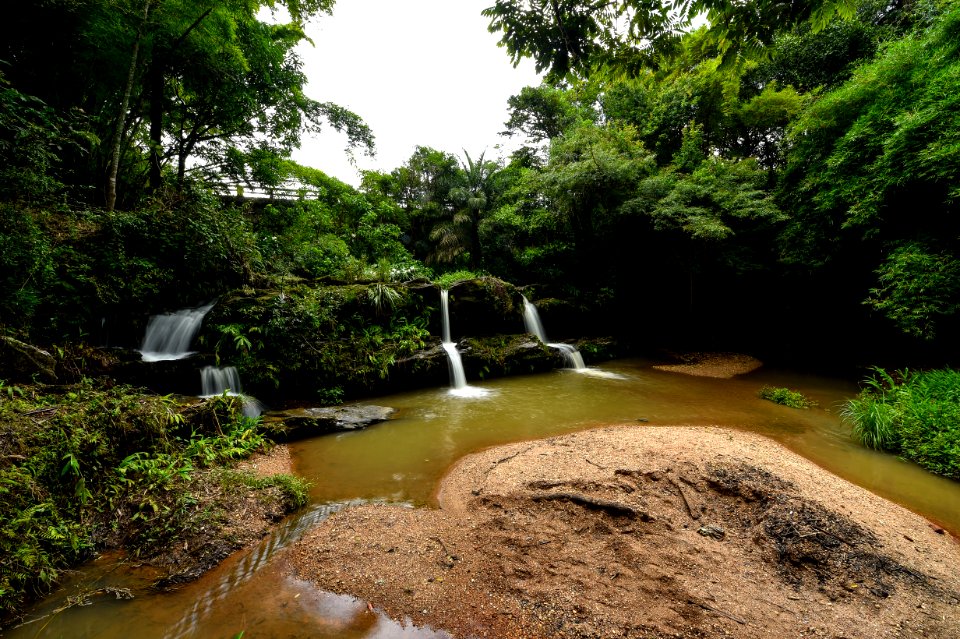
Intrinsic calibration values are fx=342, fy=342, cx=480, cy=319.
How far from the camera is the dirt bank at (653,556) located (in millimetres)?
2109

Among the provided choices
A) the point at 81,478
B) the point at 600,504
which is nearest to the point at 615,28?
the point at 600,504

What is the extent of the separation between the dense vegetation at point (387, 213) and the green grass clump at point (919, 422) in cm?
4

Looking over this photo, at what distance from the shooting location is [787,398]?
24.1 feet

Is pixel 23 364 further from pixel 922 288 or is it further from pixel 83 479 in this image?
pixel 922 288

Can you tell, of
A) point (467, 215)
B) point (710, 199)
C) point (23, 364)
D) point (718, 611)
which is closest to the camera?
point (718, 611)

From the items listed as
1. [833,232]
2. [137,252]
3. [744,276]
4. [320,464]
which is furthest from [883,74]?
[137,252]

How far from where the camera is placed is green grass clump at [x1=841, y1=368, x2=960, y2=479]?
4387mm

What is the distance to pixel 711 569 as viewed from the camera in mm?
2459

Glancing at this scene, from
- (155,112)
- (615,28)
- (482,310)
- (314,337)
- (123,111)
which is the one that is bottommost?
(314,337)

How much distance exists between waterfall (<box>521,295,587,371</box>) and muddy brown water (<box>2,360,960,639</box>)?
0.84 meters

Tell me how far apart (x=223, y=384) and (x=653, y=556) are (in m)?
7.31

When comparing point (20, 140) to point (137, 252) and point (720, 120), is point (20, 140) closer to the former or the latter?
point (137, 252)

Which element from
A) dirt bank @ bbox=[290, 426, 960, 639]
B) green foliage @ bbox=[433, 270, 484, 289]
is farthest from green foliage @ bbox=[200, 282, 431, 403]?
dirt bank @ bbox=[290, 426, 960, 639]

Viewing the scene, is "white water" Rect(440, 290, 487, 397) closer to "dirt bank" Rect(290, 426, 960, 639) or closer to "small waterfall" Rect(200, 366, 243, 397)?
"small waterfall" Rect(200, 366, 243, 397)
